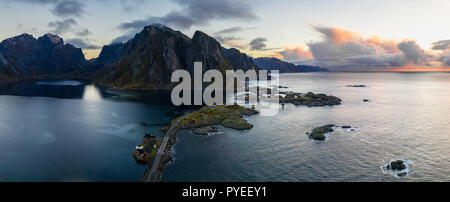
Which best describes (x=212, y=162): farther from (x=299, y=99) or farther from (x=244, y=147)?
(x=299, y=99)

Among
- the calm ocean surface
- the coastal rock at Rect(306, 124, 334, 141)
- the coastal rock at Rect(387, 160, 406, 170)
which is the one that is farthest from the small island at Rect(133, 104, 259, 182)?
the coastal rock at Rect(387, 160, 406, 170)

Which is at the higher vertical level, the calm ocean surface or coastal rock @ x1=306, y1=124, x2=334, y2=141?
coastal rock @ x1=306, y1=124, x2=334, y2=141

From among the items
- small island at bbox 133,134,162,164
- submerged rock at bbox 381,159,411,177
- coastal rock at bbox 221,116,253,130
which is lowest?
submerged rock at bbox 381,159,411,177

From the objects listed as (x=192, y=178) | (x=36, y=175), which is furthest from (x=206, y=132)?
(x=36, y=175)

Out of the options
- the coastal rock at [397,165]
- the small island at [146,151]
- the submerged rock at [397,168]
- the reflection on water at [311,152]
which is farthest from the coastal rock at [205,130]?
the coastal rock at [397,165]

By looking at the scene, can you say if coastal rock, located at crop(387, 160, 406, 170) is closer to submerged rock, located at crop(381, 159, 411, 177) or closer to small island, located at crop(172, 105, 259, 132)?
submerged rock, located at crop(381, 159, 411, 177)

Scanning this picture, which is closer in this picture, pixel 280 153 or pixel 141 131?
pixel 280 153

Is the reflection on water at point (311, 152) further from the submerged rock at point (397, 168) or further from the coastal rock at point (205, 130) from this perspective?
the coastal rock at point (205, 130)
